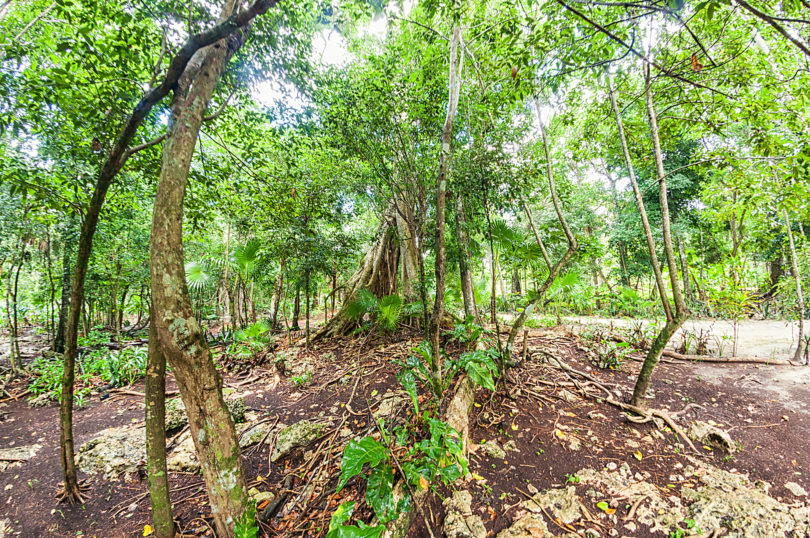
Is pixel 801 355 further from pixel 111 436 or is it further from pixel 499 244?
pixel 111 436

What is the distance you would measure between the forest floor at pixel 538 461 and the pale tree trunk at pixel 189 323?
901 mm

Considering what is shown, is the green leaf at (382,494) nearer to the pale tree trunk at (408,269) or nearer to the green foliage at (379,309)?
the green foliage at (379,309)

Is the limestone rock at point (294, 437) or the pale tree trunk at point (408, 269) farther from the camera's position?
the pale tree trunk at point (408, 269)

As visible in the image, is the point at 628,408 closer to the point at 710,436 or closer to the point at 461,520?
the point at 710,436

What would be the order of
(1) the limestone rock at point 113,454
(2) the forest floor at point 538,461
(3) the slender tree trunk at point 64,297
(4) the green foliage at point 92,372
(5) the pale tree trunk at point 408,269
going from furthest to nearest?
(5) the pale tree trunk at point 408,269 < (3) the slender tree trunk at point 64,297 < (4) the green foliage at point 92,372 < (1) the limestone rock at point 113,454 < (2) the forest floor at point 538,461

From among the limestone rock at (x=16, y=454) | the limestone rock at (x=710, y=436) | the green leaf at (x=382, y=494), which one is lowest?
the limestone rock at (x=16, y=454)

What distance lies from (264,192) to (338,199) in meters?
2.28

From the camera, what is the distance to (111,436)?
3.55 m

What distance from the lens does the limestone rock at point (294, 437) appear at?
3.25 metres

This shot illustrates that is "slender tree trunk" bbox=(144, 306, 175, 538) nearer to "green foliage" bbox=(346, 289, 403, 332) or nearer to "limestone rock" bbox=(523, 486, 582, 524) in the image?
"limestone rock" bbox=(523, 486, 582, 524)

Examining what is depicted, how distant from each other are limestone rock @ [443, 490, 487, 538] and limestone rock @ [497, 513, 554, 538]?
0.17 meters

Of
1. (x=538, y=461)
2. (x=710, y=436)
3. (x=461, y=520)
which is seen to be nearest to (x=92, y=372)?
(x=461, y=520)

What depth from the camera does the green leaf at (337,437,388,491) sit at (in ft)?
6.84

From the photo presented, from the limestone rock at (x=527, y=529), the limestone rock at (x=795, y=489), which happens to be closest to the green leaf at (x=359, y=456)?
the limestone rock at (x=527, y=529)
